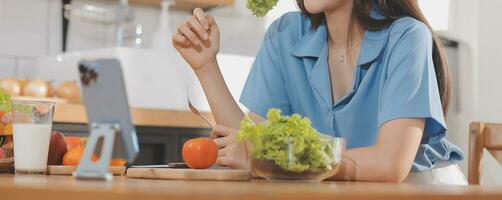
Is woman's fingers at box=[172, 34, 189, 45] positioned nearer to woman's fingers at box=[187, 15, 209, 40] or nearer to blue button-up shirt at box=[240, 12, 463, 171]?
woman's fingers at box=[187, 15, 209, 40]

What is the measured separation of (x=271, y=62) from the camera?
211 cm

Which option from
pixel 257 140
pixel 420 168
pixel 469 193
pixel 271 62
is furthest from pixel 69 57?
pixel 469 193

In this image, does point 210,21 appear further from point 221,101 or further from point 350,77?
point 350,77

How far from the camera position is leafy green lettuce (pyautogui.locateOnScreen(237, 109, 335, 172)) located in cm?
132

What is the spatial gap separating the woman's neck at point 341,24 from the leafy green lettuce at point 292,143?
0.74 metres

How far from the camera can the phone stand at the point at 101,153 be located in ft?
3.81

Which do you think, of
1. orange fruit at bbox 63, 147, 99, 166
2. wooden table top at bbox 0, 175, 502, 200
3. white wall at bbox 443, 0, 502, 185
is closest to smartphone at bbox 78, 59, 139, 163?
wooden table top at bbox 0, 175, 502, 200

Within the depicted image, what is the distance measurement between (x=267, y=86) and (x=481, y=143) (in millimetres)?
628

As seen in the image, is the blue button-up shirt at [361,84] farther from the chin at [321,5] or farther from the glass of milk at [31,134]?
the glass of milk at [31,134]

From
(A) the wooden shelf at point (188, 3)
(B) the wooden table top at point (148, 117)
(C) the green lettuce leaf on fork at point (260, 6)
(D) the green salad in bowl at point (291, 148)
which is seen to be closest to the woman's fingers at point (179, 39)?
(C) the green lettuce leaf on fork at point (260, 6)

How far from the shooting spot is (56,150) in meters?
1.64

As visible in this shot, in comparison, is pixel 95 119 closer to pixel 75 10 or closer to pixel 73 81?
pixel 73 81

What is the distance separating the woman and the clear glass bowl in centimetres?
30

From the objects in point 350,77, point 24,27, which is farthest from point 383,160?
point 24,27
